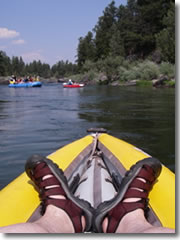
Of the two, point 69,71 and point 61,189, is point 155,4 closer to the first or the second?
point 61,189

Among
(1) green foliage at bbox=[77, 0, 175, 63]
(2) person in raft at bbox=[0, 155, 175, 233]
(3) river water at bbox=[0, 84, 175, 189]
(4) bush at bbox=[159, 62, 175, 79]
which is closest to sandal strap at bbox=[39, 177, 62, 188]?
(2) person in raft at bbox=[0, 155, 175, 233]

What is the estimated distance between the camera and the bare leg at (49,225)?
116 cm

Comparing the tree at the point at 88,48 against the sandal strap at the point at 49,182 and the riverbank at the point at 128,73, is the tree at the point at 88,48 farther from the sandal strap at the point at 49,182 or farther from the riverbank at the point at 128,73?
the sandal strap at the point at 49,182

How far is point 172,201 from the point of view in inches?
63.5

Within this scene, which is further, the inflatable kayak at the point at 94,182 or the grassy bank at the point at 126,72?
the grassy bank at the point at 126,72

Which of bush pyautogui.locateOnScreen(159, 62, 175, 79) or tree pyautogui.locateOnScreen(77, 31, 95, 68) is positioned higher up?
tree pyautogui.locateOnScreen(77, 31, 95, 68)

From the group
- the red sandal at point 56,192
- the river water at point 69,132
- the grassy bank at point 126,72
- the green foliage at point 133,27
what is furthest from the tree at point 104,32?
the red sandal at point 56,192

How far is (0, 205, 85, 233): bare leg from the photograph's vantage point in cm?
116

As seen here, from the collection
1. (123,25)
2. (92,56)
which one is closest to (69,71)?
(92,56)

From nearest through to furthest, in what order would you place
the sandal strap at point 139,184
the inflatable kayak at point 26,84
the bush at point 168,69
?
the sandal strap at point 139,184, the bush at point 168,69, the inflatable kayak at point 26,84

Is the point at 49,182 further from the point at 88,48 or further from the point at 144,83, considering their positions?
the point at 88,48

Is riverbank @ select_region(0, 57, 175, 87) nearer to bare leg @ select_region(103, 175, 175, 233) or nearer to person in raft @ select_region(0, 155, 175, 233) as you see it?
person in raft @ select_region(0, 155, 175, 233)

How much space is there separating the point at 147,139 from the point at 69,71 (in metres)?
86.2

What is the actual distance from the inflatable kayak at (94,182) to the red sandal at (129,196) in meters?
0.11
